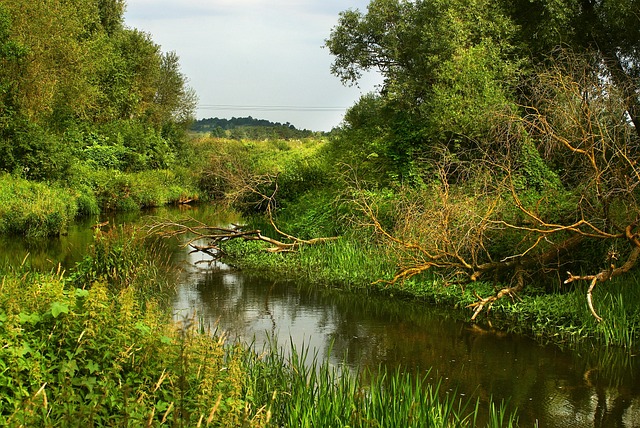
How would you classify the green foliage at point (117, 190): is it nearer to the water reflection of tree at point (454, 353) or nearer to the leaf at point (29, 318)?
the water reflection of tree at point (454, 353)

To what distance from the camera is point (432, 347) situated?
33.4ft

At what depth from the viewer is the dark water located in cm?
793

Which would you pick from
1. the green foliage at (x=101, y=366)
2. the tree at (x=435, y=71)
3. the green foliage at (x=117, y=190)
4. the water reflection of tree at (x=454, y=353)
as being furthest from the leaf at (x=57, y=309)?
the green foliage at (x=117, y=190)

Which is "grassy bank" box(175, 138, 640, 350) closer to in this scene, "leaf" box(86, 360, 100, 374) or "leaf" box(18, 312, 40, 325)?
"leaf" box(86, 360, 100, 374)

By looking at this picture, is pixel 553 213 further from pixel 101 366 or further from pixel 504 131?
pixel 101 366

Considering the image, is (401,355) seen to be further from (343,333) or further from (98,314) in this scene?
(98,314)

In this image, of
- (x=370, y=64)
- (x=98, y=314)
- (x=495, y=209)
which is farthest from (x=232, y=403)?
(x=370, y=64)

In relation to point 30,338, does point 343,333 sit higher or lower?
lower

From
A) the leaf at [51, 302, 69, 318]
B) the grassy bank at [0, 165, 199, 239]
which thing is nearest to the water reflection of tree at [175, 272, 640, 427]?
the leaf at [51, 302, 69, 318]

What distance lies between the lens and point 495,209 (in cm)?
1180

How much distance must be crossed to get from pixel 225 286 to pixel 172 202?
24.0m

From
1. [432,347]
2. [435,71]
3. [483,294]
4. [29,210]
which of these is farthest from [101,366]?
[29,210]

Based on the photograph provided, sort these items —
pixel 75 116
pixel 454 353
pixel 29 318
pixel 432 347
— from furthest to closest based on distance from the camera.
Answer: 1. pixel 75 116
2. pixel 432 347
3. pixel 454 353
4. pixel 29 318

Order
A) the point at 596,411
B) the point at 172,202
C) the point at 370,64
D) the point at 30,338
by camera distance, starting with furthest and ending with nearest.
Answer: the point at 172,202 < the point at 370,64 < the point at 596,411 < the point at 30,338
